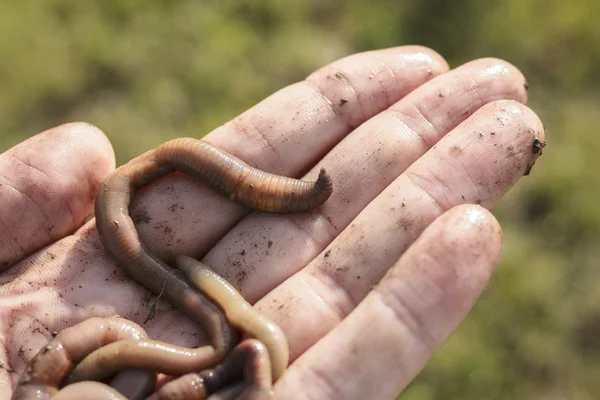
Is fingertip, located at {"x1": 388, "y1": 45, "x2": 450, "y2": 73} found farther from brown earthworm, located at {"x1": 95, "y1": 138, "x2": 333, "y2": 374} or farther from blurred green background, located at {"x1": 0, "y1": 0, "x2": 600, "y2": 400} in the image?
blurred green background, located at {"x1": 0, "y1": 0, "x2": 600, "y2": 400}

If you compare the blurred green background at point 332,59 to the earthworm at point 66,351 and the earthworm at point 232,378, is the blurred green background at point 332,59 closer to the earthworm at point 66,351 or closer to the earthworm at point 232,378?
the earthworm at point 232,378

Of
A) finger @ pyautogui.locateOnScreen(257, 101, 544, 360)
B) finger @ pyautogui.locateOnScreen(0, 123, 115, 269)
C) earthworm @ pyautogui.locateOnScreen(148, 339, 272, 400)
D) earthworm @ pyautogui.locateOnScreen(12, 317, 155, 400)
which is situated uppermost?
finger @ pyautogui.locateOnScreen(0, 123, 115, 269)

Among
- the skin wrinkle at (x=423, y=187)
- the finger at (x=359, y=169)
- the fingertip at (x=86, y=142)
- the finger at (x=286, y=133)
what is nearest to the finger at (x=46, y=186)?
the fingertip at (x=86, y=142)

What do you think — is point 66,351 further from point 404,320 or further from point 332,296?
point 404,320

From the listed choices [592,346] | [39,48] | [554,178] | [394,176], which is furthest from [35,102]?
[592,346]

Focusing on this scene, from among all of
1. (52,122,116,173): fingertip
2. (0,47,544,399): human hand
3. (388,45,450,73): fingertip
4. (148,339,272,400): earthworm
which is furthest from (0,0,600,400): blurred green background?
(148,339,272,400): earthworm

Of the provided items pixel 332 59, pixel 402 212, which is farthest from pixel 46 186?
pixel 332 59

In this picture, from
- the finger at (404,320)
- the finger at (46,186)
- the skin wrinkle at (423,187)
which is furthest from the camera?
the finger at (46,186)
